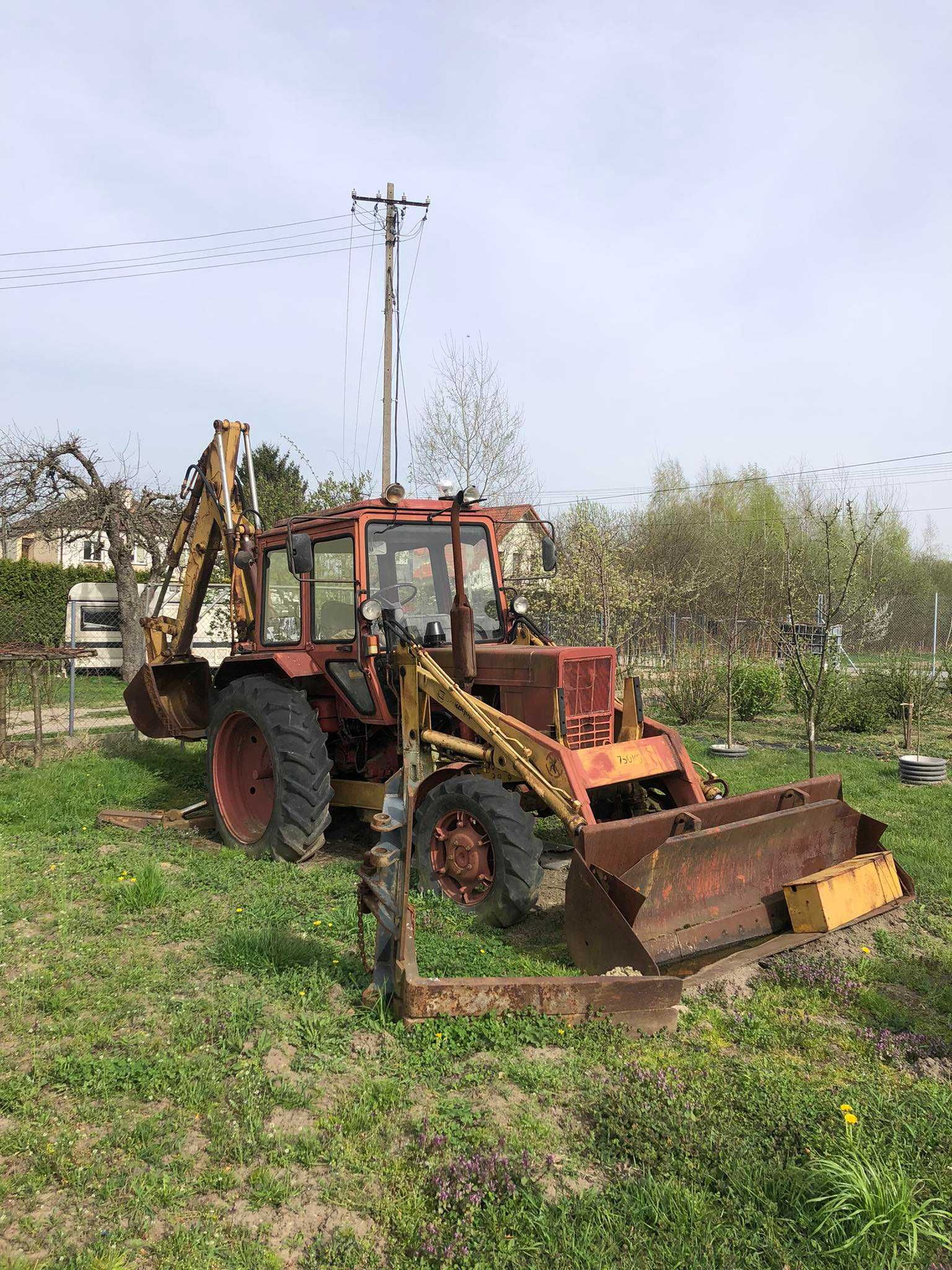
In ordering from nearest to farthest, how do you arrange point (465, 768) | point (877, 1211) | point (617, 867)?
point (877, 1211) → point (617, 867) → point (465, 768)

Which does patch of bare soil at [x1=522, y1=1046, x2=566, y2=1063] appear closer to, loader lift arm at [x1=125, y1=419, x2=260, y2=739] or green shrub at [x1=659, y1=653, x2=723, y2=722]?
loader lift arm at [x1=125, y1=419, x2=260, y2=739]

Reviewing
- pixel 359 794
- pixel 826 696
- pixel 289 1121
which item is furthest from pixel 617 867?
pixel 826 696

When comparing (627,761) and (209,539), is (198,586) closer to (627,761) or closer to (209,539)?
(209,539)

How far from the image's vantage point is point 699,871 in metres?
4.60

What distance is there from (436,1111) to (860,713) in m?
10.3

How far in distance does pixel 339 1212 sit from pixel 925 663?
497 inches

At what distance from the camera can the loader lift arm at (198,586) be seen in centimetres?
713

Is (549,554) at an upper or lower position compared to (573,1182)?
upper

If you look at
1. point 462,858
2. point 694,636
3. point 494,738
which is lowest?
point 462,858

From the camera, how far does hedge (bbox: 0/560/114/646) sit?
59.8 feet

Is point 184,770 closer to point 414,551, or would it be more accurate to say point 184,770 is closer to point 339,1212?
point 414,551

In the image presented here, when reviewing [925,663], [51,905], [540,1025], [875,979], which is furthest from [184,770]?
[925,663]

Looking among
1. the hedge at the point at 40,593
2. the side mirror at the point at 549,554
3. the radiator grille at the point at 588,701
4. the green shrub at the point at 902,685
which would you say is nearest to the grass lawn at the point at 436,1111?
the radiator grille at the point at 588,701

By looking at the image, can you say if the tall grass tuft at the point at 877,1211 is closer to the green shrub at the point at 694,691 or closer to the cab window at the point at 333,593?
the cab window at the point at 333,593
